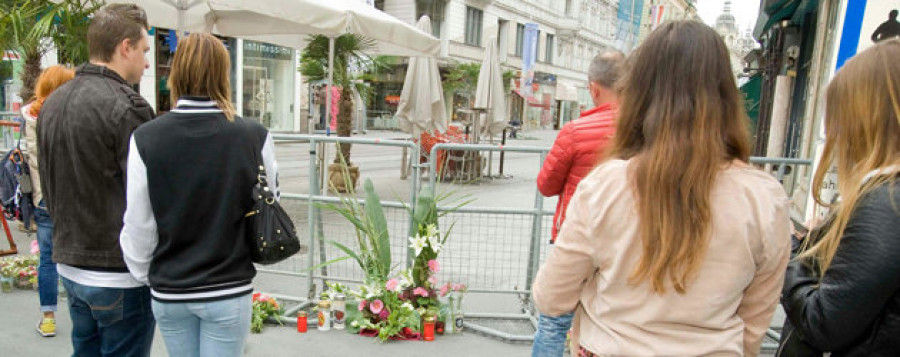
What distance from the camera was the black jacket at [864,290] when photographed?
130cm

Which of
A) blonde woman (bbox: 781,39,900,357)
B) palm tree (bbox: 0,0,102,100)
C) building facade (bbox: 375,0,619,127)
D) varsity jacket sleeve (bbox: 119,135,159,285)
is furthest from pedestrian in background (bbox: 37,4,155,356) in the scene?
building facade (bbox: 375,0,619,127)

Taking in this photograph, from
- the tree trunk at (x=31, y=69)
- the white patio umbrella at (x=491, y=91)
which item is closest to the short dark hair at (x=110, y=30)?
the tree trunk at (x=31, y=69)

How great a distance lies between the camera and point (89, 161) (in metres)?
2.09

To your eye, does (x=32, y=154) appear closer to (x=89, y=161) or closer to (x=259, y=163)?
(x=89, y=161)

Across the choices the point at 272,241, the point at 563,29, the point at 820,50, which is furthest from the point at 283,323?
the point at 563,29

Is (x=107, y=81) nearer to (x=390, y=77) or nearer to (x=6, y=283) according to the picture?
(x=6, y=283)

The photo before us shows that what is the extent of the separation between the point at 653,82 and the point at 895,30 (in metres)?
2.66

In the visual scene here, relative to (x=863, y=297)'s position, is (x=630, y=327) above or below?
below

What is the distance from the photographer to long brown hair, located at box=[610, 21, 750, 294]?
50.0 inches

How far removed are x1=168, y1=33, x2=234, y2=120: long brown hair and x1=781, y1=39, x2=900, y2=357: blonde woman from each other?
181 cm

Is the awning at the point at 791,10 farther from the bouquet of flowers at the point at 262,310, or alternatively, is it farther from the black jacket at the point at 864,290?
the black jacket at the point at 864,290

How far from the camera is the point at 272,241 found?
2.00 m

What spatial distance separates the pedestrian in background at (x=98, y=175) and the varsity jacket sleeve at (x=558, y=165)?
5.77 feet

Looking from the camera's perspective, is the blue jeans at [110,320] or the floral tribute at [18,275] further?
the floral tribute at [18,275]
